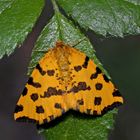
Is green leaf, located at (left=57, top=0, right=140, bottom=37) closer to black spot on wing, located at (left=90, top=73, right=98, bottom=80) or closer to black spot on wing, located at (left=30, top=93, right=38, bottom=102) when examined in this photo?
black spot on wing, located at (left=90, top=73, right=98, bottom=80)

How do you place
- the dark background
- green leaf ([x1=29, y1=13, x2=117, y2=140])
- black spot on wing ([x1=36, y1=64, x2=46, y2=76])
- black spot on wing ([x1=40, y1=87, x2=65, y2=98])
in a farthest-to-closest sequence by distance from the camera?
the dark background
black spot on wing ([x1=40, y1=87, x2=65, y2=98])
black spot on wing ([x1=36, y1=64, x2=46, y2=76])
green leaf ([x1=29, y1=13, x2=117, y2=140])

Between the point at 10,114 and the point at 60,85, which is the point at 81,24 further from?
the point at 10,114

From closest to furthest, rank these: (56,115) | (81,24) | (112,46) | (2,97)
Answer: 1. (81,24)
2. (56,115)
3. (112,46)
4. (2,97)

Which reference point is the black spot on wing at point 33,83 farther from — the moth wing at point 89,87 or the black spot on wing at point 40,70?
the moth wing at point 89,87

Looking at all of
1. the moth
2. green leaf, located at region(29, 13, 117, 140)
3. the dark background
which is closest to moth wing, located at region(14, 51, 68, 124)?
the moth

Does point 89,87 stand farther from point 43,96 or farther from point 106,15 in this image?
point 106,15

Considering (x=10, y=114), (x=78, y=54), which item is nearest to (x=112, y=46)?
(x=10, y=114)

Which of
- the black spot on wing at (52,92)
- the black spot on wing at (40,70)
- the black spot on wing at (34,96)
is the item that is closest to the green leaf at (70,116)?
the black spot on wing at (40,70)
